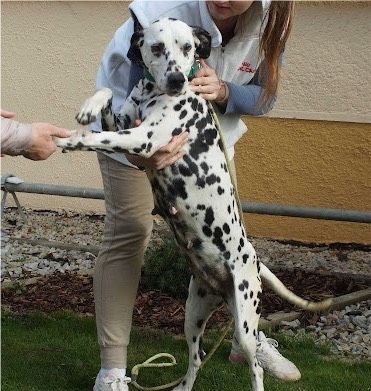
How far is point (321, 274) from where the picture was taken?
7547mm

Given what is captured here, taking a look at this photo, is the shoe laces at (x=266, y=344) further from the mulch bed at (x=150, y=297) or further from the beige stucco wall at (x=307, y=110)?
the beige stucco wall at (x=307, y=110)

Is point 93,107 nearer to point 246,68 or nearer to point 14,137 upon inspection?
point 14,137

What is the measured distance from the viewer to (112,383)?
200 inches

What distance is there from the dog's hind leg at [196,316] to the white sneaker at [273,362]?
524 millimetres

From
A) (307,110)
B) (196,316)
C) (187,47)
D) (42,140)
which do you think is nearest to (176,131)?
(187,47)

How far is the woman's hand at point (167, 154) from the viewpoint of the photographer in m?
4.54

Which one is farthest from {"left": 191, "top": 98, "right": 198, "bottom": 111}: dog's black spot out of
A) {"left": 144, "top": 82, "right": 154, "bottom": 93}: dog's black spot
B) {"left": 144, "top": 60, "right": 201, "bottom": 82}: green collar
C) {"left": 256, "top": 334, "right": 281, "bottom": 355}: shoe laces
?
{"left": 256, "top": 334, "right": 281, "bottom": 355}: shoe laces

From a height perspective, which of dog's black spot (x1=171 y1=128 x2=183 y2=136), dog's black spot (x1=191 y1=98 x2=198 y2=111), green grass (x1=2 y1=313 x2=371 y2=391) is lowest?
green grass (x1=2 y1=313 x2=371 y2=391)

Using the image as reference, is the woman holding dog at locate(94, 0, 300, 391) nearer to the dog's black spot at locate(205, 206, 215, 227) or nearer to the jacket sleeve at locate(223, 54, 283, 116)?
the jacket sleeve at locate(223, 54, 283, 116)

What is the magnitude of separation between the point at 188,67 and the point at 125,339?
61.7 inches

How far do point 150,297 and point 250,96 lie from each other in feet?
7.76

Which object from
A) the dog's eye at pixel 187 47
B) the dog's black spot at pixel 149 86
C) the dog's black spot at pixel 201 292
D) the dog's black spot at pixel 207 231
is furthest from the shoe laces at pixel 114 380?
the dog's eye at pixel 187 47

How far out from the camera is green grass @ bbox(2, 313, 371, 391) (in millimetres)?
5441

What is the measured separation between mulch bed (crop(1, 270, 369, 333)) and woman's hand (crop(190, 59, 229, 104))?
210cm
